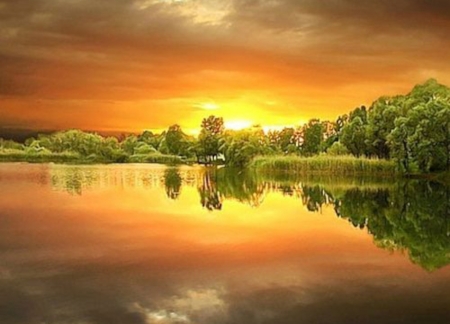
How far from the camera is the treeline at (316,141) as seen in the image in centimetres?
3625

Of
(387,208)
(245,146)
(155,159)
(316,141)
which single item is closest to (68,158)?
(155,159)

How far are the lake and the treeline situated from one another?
19.4 metres

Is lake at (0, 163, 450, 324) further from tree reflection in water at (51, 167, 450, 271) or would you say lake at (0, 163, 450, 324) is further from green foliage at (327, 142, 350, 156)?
green foliage at (327, 142, 350, 156)

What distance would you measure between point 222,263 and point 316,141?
70.1 metres

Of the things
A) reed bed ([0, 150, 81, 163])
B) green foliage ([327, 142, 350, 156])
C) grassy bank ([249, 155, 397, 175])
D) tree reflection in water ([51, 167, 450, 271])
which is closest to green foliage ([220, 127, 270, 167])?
green foliage ([327, 142, 350, 156])

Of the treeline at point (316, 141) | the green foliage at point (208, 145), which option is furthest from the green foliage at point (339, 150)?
the green foliage at point (208, 145)

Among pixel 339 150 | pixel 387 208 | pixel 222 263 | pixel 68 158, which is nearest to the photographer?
pixel 222 263

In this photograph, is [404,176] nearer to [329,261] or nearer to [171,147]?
[329,261]

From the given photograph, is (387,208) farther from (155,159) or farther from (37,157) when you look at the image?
(155,159)

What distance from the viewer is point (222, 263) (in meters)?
9.33

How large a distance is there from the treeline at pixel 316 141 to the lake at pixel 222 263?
63.5 ft

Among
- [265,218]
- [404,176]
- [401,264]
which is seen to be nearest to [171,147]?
[404,176]

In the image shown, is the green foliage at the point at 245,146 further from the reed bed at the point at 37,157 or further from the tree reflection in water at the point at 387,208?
the tree reflection in water at the point at 387,208

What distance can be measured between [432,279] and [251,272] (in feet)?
9.53
